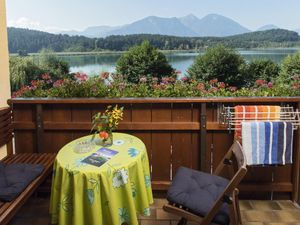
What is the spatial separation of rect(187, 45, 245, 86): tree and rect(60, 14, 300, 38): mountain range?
0.50 meters

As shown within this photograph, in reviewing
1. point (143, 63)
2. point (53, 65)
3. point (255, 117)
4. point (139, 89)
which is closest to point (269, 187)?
point (255, 117)

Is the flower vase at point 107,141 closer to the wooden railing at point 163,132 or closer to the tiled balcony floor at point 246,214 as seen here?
the wooden railing at point 163,132

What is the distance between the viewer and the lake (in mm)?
3541

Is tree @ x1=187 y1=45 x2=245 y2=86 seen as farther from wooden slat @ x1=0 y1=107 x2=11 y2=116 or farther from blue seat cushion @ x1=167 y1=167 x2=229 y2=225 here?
wooden slat @ x1=0 y1=107 x2=11 y2=116

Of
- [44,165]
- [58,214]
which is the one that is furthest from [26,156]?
[58,214]

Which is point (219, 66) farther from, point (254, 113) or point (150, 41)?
point (254, 113)

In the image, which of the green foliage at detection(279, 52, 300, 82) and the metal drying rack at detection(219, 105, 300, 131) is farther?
the green foliage at detection(279, 52, 300, 82)

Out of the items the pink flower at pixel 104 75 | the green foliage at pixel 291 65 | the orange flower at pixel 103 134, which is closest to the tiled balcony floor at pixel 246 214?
the orange flower at pixel 103 134

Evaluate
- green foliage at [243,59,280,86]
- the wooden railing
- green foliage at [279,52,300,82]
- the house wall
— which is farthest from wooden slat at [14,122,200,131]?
green foliage at [279,52,300,82]

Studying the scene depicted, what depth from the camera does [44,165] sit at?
8.42ft

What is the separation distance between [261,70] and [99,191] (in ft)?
9.36

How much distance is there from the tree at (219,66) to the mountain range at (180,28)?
50 cm

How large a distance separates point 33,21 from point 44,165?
8.54 feet

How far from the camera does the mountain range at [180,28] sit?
438 centimetres
